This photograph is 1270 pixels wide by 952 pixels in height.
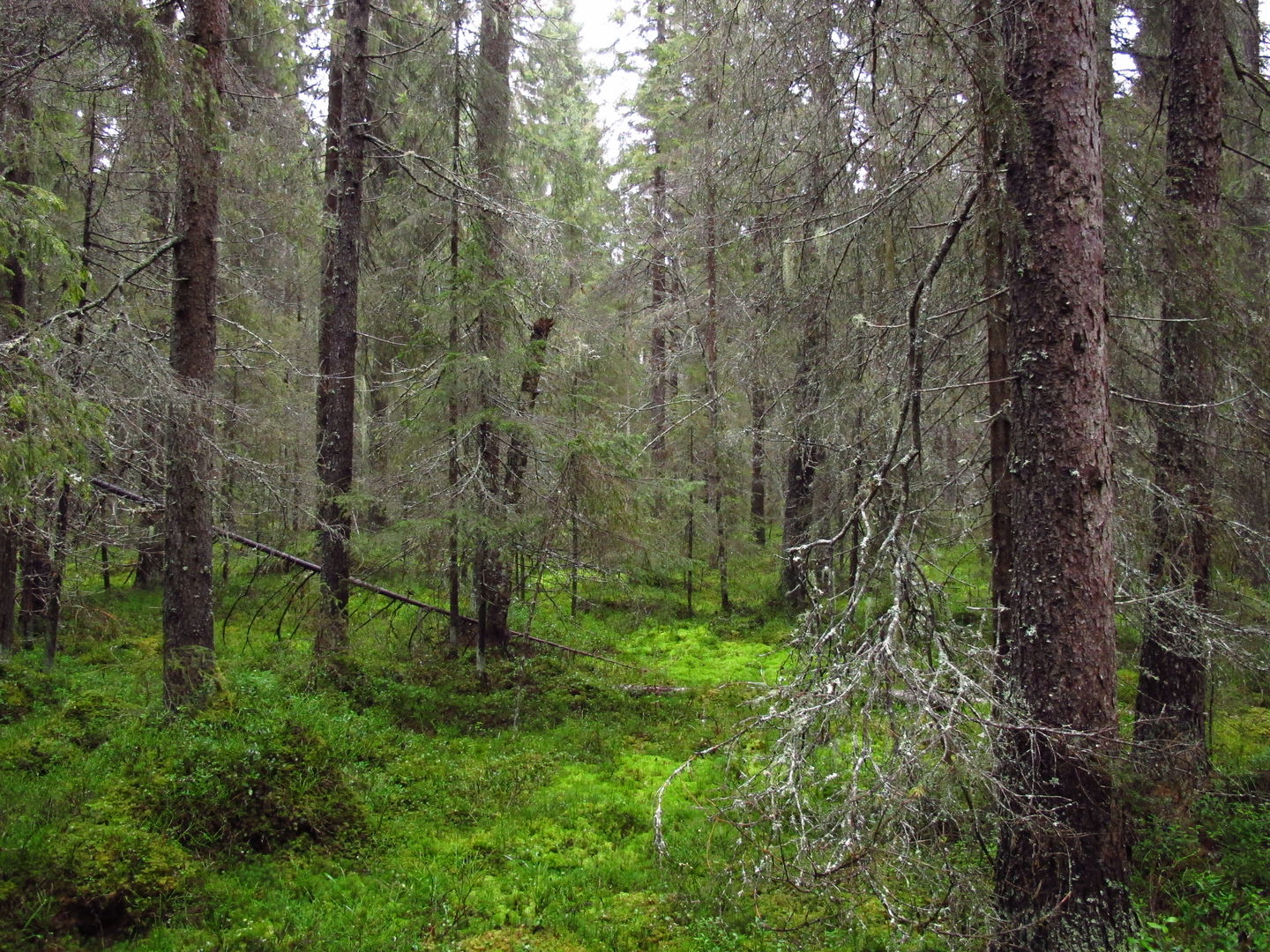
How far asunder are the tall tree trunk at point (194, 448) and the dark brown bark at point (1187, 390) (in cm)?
832

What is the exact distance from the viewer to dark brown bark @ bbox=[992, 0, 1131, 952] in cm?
378

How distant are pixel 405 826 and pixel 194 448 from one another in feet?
13.3

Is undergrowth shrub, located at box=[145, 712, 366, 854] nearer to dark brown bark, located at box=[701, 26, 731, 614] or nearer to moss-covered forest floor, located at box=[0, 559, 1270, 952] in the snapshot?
moss-covered forest floor, located at box=[0, 559, 1270, 952]

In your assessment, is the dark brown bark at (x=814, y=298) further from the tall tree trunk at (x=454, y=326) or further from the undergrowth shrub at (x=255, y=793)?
the undergrowth shrub at (x=255, y=793)

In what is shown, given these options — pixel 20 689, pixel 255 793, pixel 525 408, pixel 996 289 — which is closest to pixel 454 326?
pixel 525 408

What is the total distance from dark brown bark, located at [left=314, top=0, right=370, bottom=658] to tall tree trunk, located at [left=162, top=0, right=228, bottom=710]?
7.46 feet

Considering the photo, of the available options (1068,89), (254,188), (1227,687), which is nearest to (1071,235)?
(1068,89)

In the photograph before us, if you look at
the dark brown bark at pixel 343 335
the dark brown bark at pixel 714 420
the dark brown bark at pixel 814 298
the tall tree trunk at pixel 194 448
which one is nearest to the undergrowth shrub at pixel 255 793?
the tall tree trunk at pixel 194 448

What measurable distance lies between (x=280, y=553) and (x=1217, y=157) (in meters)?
11.7

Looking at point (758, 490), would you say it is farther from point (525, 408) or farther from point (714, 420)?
point (525, 408)

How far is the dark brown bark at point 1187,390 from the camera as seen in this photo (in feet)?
18.4

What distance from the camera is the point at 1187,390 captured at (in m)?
6.45

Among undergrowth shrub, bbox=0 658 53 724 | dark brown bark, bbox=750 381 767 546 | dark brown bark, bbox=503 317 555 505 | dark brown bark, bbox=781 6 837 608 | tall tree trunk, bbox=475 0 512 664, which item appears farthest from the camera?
dark brown bark, bbox=750 381 767 546

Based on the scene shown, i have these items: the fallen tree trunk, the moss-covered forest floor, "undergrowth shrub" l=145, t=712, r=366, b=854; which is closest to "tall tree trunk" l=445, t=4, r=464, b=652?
the fallen tree trunk
